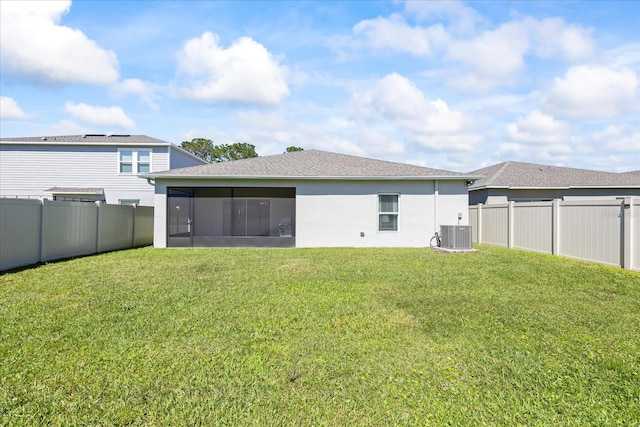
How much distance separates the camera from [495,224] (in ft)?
47.5

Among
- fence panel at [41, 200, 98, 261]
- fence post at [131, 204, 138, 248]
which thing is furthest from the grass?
fence post at [131, 204, 138, 248]

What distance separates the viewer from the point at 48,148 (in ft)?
62.8

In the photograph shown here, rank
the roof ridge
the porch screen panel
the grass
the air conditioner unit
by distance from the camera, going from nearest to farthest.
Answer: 1. the grass
2. the air conditioner unit
3. the porch screen panel
4. the roof ridge

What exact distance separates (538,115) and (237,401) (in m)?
26.1

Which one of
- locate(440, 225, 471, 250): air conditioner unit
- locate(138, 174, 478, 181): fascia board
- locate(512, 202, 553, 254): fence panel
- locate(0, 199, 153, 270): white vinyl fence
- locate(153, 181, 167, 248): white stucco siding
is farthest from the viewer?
locate(153, 181, 167, 248): white stucco siding

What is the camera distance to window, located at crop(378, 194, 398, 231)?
555 inches

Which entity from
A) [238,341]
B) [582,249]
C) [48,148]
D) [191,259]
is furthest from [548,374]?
[48,148]

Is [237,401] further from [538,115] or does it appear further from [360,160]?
[538,115]

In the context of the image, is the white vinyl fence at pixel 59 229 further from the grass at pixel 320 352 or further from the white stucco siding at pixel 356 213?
the white stucco siding at pixel 356 213

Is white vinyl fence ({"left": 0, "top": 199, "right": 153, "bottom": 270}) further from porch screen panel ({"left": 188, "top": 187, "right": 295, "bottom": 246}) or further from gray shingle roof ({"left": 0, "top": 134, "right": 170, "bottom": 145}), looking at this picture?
gray shingle roof ({"left": 0, "top": 134, "right": 170, "bottom": 145})

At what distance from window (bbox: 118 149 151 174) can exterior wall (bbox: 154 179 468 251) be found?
8629 mm

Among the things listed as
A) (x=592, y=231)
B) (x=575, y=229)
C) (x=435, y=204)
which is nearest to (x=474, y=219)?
(x=435, y=204)

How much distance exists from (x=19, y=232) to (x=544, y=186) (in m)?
21.1

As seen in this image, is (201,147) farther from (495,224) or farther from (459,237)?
(459,237)
